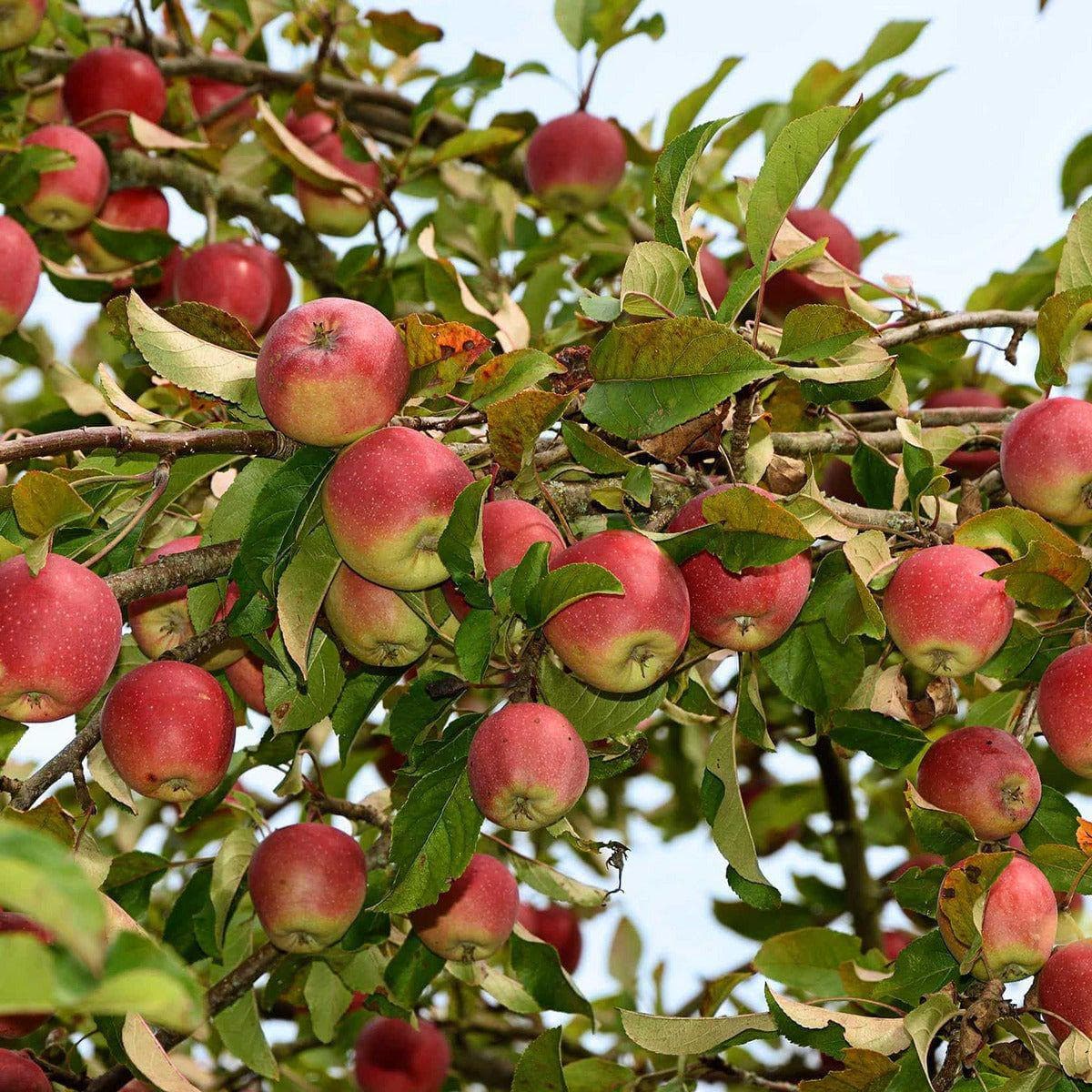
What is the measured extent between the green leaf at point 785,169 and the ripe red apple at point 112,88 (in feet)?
5.62

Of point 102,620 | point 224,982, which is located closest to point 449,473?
point 102,620

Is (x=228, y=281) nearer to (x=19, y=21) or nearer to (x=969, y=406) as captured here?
(x=19, y=21)

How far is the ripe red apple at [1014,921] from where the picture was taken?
1.34 m

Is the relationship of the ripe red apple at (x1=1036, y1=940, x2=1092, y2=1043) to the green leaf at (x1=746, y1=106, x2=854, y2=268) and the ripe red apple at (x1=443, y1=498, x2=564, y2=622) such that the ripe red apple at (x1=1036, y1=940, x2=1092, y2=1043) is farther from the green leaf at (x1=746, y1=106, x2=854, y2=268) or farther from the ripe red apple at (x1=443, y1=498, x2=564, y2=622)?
the green leaf at (x1=746, y1=106, x2=854, y2=268)

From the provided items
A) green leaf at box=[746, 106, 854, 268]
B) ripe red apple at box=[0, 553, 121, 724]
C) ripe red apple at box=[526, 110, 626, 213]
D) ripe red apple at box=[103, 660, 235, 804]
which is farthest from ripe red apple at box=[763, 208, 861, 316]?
ripe red apple at box=[0, 553, 121, 724]

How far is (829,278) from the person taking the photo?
79.0 inches

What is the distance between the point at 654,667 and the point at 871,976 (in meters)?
0.69

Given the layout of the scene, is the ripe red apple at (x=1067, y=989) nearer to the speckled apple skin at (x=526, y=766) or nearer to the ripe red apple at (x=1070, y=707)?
the ripe red apple at (x=1070, y=707)

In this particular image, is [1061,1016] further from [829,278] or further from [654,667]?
[829,278]

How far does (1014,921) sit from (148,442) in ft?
3.29

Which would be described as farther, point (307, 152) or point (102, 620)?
point (307, 152)

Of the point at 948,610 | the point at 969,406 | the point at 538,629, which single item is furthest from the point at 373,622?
the point at 969,406

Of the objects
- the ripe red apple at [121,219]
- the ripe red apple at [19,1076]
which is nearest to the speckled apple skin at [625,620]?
the ripe red apple at [19,1076]

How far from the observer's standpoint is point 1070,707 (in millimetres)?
1433
